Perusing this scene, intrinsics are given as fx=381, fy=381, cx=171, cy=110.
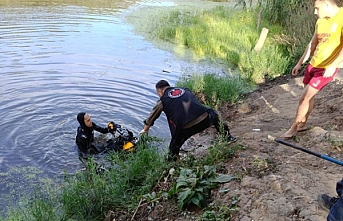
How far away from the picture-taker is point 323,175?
3.78 meters

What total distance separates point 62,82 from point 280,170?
6989 mm

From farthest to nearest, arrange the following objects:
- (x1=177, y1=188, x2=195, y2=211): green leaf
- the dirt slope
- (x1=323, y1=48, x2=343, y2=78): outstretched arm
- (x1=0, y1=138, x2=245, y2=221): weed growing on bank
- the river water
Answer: the river water → (x1=323, y1=48, x2=343, y2=78): outstretched arm → (x1=0, y1=138, x2=245, y2=221): weed growing on bank → (x1=177, y1=188, x2=195, y2=211): green leaf → the dirt slope

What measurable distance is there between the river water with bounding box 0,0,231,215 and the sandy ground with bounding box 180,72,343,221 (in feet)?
6.91

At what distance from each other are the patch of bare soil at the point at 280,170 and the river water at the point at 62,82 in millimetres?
2291

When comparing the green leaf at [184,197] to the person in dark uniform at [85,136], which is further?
the person in dark uniform at [85,136]

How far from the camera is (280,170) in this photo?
3.92 m

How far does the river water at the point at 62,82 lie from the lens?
20.4 feet

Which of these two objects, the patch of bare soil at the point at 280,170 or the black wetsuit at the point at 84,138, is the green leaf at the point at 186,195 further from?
the black wetsuit at the point at 84,138

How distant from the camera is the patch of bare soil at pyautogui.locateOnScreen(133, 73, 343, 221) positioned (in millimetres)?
3285

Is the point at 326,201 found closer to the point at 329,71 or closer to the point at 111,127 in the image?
the point at 329,71

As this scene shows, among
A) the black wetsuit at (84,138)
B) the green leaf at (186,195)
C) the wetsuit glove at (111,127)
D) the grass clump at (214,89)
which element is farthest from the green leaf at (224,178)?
the grass clump at (214,89)

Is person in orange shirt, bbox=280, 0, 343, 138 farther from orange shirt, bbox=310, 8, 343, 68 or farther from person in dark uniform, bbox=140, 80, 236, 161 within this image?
person in dark uniform, bbox=140, 80, 236, 161

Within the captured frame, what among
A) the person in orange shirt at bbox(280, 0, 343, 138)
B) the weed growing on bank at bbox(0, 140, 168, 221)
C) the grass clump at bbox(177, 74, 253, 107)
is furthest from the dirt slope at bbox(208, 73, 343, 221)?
the grass clump at bbox(177, 74, 253, 107)

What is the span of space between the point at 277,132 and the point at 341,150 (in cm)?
146
